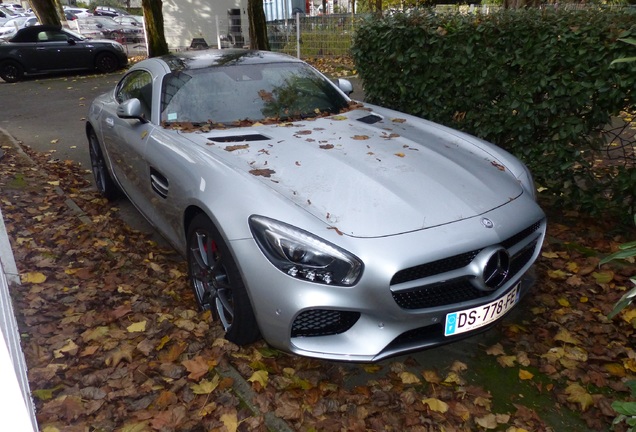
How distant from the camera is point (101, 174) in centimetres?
541

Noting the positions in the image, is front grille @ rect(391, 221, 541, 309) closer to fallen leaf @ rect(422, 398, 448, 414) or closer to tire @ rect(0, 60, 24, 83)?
fallen leaf @ rect(422, 398, 448, 414)

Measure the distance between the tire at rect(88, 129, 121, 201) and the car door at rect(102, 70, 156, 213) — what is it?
424 millimetres

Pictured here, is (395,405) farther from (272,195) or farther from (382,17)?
(382,17)

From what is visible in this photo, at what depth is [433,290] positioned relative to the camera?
101 inches

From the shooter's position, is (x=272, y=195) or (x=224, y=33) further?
(x=224, y=33)

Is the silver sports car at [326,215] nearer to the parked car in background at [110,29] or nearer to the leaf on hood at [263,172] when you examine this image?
the leaf on hood at [263,172]

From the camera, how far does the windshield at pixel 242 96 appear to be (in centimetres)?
391

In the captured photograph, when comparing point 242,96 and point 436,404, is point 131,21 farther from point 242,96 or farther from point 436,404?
point 436,404

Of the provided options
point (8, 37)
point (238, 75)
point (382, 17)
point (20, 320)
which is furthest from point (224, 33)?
point (20, 320)

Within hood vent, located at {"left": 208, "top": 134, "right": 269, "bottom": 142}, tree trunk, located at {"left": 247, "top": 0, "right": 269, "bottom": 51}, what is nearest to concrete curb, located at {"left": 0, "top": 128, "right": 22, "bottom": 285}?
hood vent, located at {"left": 208, "top": 134, "right": 269, "bottom": 142}

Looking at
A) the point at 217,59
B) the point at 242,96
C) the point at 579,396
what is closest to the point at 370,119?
the point at 242,96

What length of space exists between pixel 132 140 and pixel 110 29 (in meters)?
24.0

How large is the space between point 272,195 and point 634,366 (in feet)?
7.12

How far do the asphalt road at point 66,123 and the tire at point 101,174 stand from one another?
180 mm
